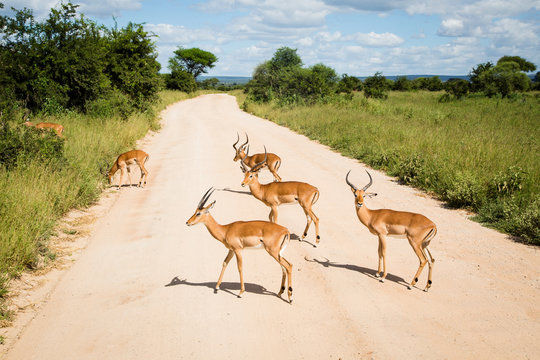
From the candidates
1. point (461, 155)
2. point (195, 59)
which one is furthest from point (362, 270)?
point (195, 59)

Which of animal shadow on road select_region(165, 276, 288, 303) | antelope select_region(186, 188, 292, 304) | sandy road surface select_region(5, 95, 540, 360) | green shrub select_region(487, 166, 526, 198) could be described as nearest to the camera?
sandy road surface select_region(5, 95, 540, 360)

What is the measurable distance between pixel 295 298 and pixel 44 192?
579 centimetres

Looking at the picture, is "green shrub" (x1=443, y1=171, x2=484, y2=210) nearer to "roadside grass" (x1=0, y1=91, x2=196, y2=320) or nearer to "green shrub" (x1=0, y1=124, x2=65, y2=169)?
"roadside grass" (x1=0, y1=91, x2=196, y2=320)

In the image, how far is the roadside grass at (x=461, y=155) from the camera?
9.09m

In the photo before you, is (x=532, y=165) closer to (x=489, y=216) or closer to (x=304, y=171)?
(x=489, y=216)

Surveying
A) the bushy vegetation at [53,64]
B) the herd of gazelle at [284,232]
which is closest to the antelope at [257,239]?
the herd of gazelle at [284,232]

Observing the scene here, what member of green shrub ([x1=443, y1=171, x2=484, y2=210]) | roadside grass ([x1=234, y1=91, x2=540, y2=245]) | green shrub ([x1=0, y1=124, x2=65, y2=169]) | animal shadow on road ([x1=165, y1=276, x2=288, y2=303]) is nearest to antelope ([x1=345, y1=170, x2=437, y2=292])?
animal shadow on road ([x1=165, y1=276, x2=288, y2=303])

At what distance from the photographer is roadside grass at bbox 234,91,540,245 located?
9094mm

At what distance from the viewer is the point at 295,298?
18.8 feet

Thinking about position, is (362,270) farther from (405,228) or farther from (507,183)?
(507,183)

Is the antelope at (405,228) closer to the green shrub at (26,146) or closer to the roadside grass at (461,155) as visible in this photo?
the roadside grass at (461,155)

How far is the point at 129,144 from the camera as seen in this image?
1697 cm

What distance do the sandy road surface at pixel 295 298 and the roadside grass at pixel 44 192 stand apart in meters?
0.74

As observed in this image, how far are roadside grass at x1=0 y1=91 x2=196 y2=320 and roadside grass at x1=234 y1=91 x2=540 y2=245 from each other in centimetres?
795
